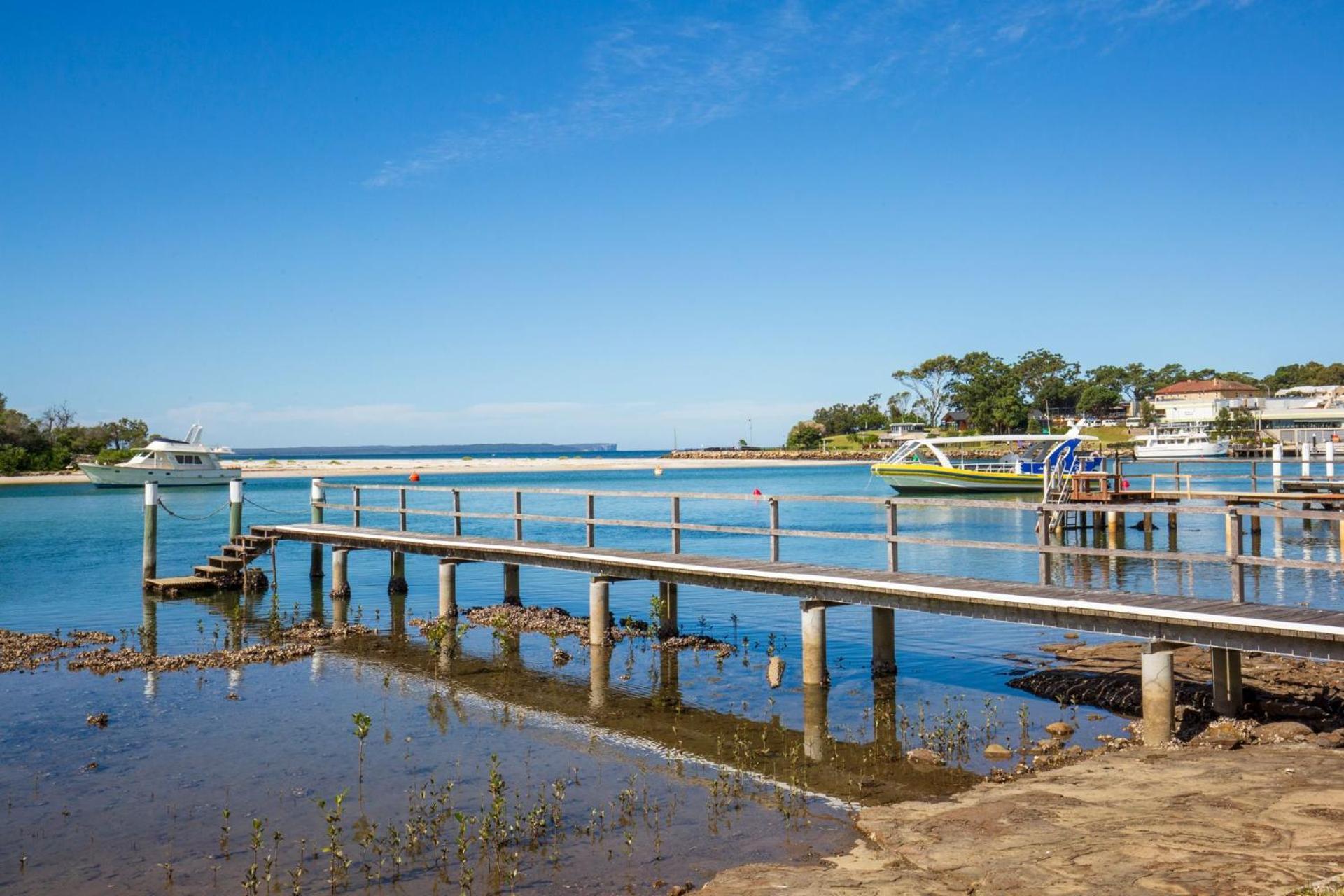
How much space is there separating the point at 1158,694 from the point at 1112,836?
338 cm

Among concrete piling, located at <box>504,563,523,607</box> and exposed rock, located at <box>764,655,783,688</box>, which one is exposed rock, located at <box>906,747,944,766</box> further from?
concrete piling, located at <box>504,563,523,607</box>

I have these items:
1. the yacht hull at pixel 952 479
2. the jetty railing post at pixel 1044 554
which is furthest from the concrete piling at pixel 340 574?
the yacht hull at pixel 952 479

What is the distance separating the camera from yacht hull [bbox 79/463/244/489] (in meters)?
80.1

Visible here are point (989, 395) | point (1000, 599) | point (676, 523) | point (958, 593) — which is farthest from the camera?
point (989, 395)

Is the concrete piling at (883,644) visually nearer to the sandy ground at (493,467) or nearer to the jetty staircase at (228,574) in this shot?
the jetty staircase at (228,574)

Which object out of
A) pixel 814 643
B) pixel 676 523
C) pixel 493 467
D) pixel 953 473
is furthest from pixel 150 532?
pixel 493 467

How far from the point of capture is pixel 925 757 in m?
10.7

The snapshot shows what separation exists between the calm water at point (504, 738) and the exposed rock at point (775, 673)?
0.25m

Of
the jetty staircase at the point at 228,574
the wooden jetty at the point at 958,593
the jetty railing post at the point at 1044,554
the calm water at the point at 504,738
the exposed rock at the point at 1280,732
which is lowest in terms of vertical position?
the calm water at the point at 504,738

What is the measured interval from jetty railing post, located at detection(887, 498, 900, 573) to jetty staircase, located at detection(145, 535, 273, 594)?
15.3 m

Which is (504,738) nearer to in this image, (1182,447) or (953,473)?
(953,473)

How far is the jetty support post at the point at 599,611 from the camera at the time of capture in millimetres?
16484

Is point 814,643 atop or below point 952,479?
below

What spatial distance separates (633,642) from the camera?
17.2m
